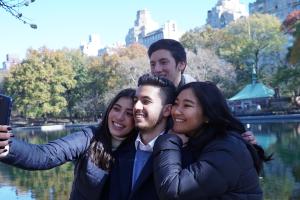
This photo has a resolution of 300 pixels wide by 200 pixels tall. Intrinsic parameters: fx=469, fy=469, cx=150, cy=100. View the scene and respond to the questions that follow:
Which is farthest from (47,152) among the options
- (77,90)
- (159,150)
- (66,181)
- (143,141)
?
(77,90)

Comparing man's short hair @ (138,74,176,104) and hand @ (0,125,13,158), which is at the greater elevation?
man's short hair @ (138,74,176,104)

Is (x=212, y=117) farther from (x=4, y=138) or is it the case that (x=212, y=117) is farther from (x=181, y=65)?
(x=181, y=65)

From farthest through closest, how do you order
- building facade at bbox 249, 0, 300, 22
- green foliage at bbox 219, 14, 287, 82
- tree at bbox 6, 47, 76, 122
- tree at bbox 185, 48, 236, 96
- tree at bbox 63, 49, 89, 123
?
building facade at bbox 249, 0, 300, 22 < tree at bbox 63, 49, 89, 123 < tree at bbox 6, 47, 76, 122 < green foliage at bbox 219, 14, 287, 82 < tree at bbox 185, 48, 236, 96

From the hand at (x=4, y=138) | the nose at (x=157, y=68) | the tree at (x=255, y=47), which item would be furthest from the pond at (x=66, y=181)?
the tree at (x=255, y=47)

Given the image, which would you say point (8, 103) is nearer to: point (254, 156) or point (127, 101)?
point (127, 101)

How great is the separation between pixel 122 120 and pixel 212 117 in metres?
0.38

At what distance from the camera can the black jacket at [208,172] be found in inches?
59.3

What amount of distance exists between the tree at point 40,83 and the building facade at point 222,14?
129 ft

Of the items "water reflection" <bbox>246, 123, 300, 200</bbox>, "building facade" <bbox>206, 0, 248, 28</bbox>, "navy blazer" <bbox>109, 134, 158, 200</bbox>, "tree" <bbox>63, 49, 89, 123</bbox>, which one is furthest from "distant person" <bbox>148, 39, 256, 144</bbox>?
"building facade" <bbox>206, 0, 248, 28</bbox>

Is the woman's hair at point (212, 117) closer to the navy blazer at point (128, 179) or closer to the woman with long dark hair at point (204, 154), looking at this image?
the woman with long dark hair at point (204, 154)

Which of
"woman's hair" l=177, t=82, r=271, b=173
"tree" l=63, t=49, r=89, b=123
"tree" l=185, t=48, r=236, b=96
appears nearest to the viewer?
"woman's hair" l=177, t=82, r=271, b=173

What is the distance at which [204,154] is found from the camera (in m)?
1.57

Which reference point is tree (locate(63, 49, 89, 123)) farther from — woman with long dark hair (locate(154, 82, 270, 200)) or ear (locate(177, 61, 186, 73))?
woman with long dark hair (locate(154, 82, 270, 200))

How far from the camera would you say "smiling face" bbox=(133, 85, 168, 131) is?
1771 mm
